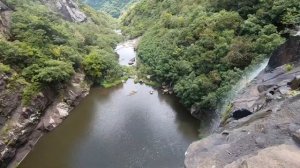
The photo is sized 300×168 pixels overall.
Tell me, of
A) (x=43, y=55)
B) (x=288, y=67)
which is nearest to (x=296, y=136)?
(x=288, y=67)

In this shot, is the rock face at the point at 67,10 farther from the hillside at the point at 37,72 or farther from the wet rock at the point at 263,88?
the wet rock at the point at 263,88

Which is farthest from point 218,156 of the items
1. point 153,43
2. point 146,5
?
point 146,5

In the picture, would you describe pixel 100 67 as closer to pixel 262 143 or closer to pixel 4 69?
pixel 4 69

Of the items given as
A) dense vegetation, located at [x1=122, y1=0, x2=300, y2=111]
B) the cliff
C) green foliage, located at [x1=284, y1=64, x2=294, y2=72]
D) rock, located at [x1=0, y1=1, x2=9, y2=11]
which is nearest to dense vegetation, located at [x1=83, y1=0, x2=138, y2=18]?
dense vegetation, located at [x1=122, y1=0, x2=300, y2=111]

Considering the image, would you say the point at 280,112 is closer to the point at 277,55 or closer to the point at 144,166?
the point at 277,55

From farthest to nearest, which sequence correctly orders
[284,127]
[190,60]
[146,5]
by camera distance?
[146,5] → [190,60] → [284,127]
